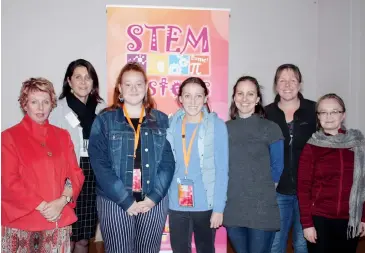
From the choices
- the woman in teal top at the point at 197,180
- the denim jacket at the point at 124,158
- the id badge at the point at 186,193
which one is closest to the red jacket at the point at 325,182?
the woman in teal top at the point at 197,180

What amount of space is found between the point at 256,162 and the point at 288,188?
38cm

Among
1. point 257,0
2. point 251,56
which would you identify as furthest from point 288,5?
point 251,56

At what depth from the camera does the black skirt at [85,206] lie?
2516 mm

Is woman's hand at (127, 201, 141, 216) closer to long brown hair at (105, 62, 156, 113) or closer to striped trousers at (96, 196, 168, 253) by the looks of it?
striped trousers at (96, 196, 168, 253)

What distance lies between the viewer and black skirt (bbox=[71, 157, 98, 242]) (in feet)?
8.25

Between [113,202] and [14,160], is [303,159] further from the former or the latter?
[14,160]

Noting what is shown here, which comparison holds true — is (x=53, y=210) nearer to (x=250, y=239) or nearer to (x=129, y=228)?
(x=129, y=228)

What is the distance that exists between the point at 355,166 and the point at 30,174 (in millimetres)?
1895

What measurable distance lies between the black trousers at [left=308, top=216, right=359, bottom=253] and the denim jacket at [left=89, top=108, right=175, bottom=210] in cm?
95

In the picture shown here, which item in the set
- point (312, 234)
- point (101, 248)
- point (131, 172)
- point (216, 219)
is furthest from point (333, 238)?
point (101, 248)

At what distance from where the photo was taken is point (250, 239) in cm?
221

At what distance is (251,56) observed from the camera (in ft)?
13.9

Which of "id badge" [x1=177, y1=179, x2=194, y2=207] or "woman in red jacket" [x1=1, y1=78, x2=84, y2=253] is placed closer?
"woman in red jacket" [x1=1, y1=78, x2=84, y2=253]

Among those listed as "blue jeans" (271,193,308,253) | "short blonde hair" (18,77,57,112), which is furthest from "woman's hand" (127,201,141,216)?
"blue jeans" (271,193,308,253)
